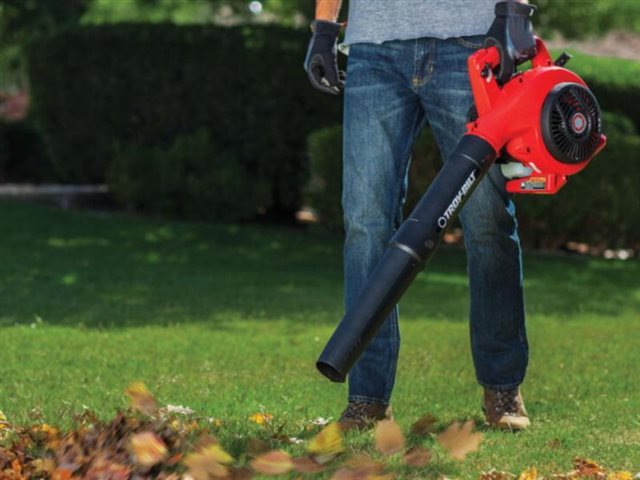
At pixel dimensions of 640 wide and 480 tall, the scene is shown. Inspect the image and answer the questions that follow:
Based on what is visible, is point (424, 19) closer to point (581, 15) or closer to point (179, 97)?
point (179, 97)

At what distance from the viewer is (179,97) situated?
46.3 feet

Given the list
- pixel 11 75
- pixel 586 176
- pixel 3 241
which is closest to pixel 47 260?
pixel 3 241

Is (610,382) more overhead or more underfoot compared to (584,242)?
more overhead

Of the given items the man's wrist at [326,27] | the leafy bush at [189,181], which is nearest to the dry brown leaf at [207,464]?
the man's wrist at [326,27]

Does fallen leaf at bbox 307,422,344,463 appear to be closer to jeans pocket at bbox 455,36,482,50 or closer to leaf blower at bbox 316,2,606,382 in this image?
leaf blower at bbox 316,2,606,382

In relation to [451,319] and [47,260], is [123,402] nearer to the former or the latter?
[451,319]

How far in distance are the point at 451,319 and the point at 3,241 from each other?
15.5 ft

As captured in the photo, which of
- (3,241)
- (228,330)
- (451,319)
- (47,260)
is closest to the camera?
(228,330)

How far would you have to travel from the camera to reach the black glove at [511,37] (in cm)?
405

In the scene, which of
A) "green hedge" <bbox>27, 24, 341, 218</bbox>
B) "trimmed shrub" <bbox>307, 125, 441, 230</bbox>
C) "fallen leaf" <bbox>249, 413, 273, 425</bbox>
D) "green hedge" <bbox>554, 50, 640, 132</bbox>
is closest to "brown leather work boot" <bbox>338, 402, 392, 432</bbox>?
"fallen leaf" <bbox>249, 413, 273, 425</bbox>

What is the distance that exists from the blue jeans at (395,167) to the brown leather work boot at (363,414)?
0.03 m

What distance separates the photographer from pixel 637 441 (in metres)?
4.60

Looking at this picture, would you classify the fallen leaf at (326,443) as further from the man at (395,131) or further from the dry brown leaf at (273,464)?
the man at (395,131)

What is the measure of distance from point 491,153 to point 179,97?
10467 mm
